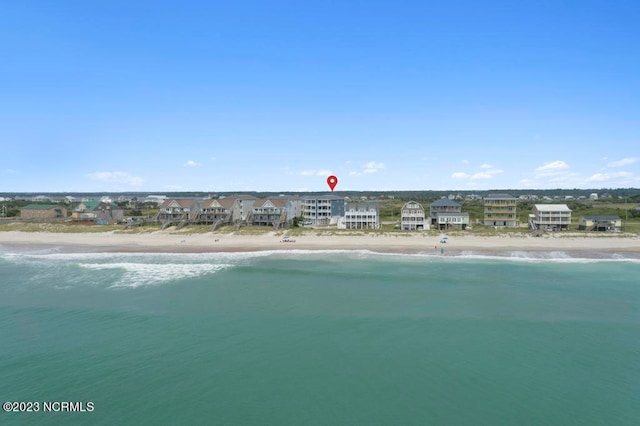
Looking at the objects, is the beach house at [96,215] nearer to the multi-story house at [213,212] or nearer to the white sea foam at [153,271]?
the multi-story house at [213,212]

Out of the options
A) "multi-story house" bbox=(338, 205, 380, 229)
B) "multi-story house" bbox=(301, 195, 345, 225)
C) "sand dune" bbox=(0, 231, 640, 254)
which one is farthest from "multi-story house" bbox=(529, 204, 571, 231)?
"multi-story house" bbox=(301, 195, 345, 225)

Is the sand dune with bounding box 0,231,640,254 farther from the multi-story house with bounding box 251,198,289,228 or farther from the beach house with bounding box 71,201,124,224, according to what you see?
the beach house with bounding box 71,201,124,224

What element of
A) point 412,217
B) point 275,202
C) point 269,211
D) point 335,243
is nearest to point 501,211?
point 412,217

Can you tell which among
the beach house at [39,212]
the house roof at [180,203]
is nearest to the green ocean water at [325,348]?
the house roof at [180,203]

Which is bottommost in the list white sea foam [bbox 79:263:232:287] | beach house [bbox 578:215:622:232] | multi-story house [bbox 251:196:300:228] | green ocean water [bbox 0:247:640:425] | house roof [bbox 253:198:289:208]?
green ocean water [bbox 0:247:640:425]

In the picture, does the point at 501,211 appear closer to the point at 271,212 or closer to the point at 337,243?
the point at 337,243

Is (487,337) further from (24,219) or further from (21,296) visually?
(24,219)
